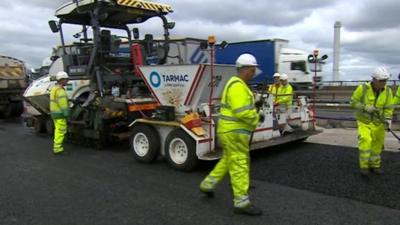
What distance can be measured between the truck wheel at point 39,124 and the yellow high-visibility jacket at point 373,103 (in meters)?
7.93

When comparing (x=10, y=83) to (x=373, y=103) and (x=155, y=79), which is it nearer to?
(x=155, y=79)

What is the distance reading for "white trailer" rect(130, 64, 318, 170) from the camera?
6695 millimetres

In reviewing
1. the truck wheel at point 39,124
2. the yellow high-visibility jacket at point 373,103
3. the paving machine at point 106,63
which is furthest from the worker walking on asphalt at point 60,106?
the yellow high-visibility jacket at point 373,103

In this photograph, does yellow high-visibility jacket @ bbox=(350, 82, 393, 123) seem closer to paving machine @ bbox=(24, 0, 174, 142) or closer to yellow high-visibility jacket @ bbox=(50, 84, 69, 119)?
paving machine @ bbox=(24, 0, 174, 142)

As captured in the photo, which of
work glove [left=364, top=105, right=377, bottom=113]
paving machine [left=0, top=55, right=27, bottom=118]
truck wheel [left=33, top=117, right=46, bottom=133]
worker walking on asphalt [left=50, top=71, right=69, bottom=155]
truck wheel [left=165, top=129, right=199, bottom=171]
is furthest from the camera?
paving machine [left=0, top=55, right=27, bottom=118]

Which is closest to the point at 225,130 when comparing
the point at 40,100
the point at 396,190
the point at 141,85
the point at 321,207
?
the point at 321,207

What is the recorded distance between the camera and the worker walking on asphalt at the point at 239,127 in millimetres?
4762

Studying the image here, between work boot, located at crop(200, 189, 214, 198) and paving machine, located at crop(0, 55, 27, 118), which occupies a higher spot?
paving machine, located at crop(0, 55, 27, 118)

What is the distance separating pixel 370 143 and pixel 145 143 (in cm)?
351

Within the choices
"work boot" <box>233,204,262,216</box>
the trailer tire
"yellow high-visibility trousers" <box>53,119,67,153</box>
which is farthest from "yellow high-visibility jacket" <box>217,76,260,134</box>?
the trailer tire

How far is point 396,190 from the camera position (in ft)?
18.2

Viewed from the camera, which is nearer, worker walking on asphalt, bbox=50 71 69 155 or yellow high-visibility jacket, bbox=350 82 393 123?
yellow high-visibility jacket, bbox=350 82 393 123

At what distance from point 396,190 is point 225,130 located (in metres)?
2.34

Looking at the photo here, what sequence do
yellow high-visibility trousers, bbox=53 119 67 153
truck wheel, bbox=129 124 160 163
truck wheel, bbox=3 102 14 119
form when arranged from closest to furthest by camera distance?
truck wheel, bbox=129 124 160 163, yellow high-visibility trousers, bbox=53 119 67 153, truck wheel, bbox=3 102 14 119
